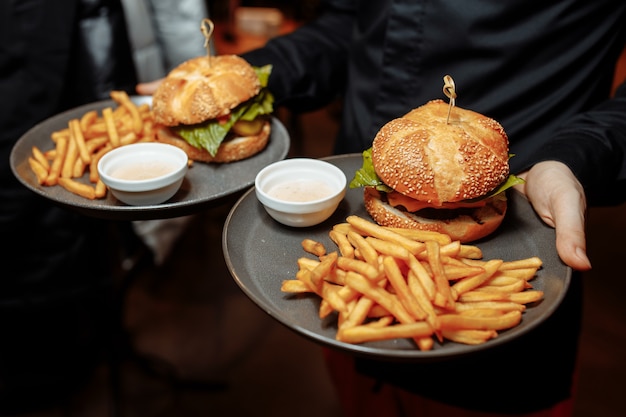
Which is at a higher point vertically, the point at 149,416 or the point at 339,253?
the point at 339,253

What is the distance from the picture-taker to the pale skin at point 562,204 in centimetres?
156

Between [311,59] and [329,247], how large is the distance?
1.11 meters

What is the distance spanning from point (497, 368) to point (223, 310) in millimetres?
2756

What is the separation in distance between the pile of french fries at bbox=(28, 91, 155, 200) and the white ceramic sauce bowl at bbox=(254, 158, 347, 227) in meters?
0.61

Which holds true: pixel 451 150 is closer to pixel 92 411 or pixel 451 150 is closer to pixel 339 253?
pixel 339 253

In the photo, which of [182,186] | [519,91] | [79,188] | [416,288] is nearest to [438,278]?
[416,288]

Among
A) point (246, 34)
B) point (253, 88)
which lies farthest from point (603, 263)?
point (253, 88)

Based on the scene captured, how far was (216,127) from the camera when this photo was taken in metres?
2.20

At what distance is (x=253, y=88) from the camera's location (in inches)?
90.0

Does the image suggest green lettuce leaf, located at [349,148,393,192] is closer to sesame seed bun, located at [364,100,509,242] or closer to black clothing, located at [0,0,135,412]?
sesame seed bun, located at [364,100,509,242]

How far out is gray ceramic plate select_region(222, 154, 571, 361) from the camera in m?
1.37

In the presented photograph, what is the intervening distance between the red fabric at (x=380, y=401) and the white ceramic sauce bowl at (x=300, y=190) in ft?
2.29

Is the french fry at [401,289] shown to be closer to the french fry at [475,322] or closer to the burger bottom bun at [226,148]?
the french fry at [475,322]

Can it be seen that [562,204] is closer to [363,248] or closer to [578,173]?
[578,173]
